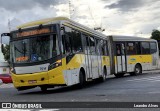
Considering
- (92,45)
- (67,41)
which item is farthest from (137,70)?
(67,41)

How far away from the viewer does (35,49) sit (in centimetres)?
1752

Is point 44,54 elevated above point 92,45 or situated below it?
below

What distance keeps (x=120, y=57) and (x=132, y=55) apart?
6.19ft

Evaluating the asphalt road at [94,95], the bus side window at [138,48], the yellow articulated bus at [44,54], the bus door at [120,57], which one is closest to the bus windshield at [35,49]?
the yellow articulated bus at [44,54]

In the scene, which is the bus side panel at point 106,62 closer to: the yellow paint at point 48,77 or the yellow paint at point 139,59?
the yellow paint at point 139,59

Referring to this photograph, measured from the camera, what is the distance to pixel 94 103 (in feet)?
41.1

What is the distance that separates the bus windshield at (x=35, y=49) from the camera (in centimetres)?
1730

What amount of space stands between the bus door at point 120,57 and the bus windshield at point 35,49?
49.0 feet

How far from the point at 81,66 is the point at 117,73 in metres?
12.4

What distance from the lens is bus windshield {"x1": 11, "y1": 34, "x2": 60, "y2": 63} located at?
17.3 m

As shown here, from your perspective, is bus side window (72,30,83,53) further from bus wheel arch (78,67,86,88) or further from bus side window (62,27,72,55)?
bus wheel arch (78,67,86,88)

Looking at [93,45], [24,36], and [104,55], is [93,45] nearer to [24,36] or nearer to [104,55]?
[104,55]

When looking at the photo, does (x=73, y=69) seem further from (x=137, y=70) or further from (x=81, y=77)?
(x=137, y=70)

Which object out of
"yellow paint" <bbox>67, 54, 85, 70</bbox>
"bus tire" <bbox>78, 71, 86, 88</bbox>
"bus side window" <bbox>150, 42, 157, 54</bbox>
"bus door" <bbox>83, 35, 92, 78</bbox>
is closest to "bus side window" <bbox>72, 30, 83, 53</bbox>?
"yellow paint" <bbox>67, 54, 85, 70</bbox>
